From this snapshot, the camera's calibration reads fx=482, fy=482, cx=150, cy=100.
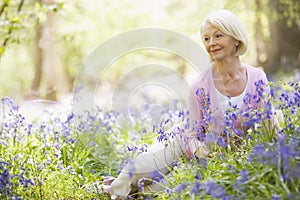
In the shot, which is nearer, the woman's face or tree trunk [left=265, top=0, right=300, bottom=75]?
the woman's face

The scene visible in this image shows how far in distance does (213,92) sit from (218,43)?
0.40 metres

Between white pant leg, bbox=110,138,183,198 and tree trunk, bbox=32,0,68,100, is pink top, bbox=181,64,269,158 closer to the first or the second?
white pant leg, bbox=110,138,183,198

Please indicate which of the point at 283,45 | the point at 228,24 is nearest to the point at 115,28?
the point at 283,45

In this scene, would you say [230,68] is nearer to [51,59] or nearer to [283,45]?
[283,45]

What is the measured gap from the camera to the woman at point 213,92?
3.76 metres

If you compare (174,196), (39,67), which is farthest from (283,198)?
(39,67)

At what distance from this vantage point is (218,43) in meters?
3.81

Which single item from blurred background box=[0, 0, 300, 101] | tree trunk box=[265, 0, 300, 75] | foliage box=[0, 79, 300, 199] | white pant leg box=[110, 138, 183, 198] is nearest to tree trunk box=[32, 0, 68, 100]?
blurred background box=[0, 0, 300, 101]

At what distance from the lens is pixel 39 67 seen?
13.0 m

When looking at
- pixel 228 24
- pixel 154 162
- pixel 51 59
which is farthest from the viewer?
pixel 51 59

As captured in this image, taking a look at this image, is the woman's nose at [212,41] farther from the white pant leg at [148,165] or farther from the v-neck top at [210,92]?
the white pant leg at [148,165]

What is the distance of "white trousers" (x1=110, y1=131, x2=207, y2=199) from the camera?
12.3 feet

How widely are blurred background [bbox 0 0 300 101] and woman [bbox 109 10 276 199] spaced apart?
238 centimetres

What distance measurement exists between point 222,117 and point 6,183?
5.71 feet
